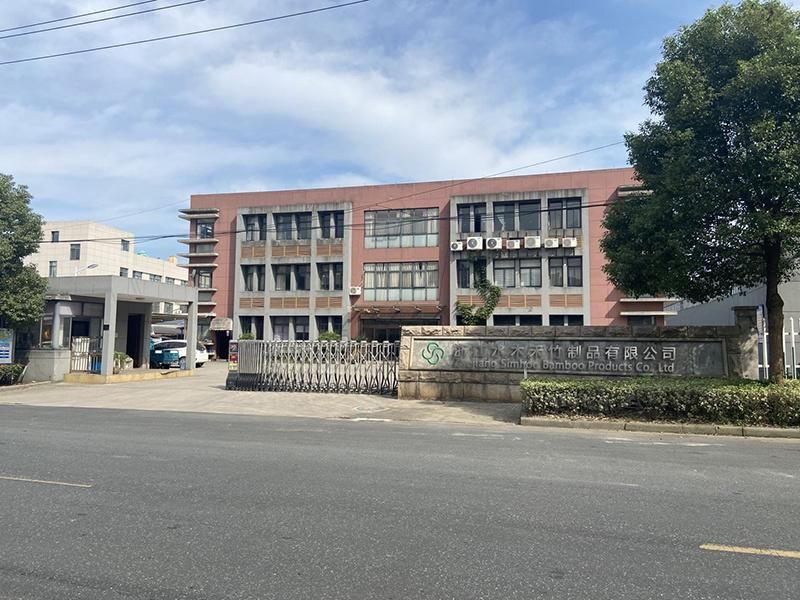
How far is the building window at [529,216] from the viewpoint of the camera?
40.4m

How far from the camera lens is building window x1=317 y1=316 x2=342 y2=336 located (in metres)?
44.2

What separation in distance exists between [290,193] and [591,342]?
34805 mm

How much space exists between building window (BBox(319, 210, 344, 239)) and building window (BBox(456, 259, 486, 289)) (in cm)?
916

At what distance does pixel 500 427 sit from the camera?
1203cm

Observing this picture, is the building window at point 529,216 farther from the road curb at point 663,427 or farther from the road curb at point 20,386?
the road curb at point 663,427

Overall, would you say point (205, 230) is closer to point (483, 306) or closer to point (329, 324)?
point (329, 324)

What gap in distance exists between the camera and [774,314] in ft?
39.8

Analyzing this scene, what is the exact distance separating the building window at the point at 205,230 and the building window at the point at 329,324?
11178mm

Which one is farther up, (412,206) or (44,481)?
(412,206)

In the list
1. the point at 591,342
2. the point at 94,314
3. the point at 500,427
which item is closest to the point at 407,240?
the point at 94,314

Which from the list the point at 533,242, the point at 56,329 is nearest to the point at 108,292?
the point at 56,329

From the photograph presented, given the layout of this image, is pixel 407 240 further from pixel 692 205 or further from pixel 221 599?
pixel 221 599

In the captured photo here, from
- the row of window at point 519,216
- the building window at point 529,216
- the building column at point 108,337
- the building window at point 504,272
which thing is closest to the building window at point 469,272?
the building window at point 504,272

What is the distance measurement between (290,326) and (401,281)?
8926 mm
